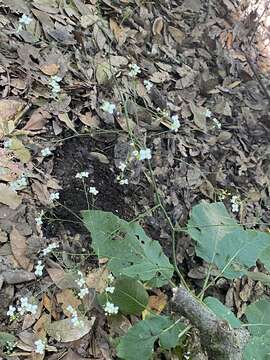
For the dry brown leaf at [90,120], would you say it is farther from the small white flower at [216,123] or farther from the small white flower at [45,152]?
the small white flower at [216,123]

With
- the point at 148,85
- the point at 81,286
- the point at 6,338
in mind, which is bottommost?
the point at 6,338

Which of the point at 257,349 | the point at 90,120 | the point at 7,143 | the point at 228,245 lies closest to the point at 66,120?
the point at 90,120


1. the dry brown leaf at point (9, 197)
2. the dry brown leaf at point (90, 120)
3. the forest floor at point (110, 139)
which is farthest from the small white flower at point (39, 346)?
the dry brown leaf at point (90, 120)

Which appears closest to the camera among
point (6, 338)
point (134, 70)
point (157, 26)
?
point (6, 338)

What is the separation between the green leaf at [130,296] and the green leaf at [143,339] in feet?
0.36

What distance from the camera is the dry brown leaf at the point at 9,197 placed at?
162 centimetres

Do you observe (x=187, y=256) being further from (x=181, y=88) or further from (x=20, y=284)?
(x=181, y=88)

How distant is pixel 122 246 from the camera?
5.16ft

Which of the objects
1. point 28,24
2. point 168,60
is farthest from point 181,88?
point 28,24

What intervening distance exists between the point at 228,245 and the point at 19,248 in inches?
22.9

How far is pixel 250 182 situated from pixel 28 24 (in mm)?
990

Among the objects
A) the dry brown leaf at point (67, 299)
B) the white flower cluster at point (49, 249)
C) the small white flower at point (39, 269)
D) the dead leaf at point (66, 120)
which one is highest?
the dead leaf at point (66, 120)

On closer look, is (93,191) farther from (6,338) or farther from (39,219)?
(6,338)

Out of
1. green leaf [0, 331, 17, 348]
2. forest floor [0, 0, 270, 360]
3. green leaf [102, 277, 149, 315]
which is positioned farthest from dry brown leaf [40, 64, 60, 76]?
green leaf [0, 331, 17, 348]
